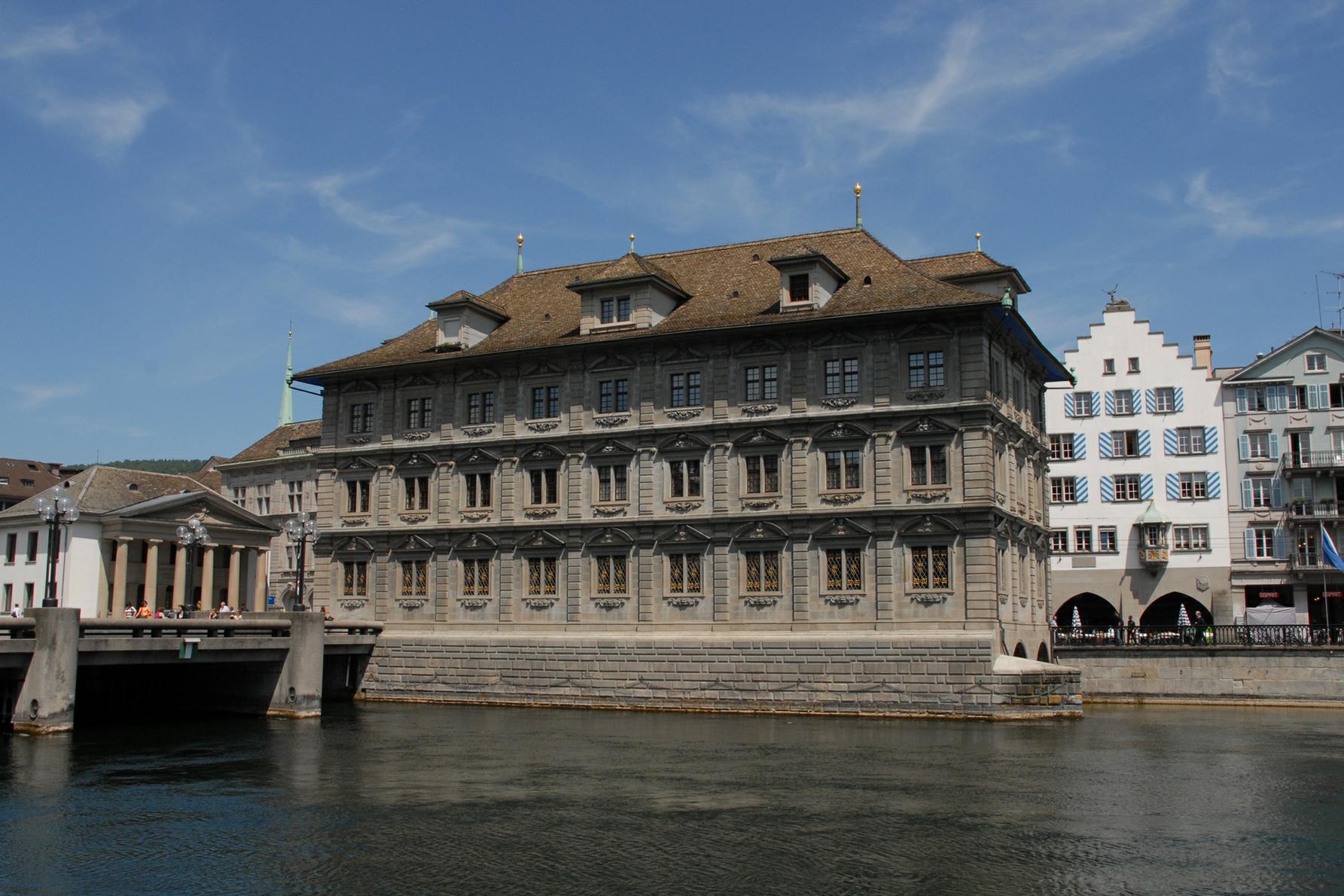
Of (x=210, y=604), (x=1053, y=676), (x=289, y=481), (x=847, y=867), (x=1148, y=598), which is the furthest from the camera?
(x=289, y=481)

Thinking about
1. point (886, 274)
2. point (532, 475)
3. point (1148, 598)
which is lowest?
point (1148, 598)

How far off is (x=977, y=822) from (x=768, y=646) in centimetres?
2204

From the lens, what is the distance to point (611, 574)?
1933 inches

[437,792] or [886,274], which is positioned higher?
[886,274]

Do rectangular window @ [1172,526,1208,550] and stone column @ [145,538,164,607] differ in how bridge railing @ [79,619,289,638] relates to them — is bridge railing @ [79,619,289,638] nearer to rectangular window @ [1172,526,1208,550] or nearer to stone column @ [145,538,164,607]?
stone column @ [145,538,164,607]

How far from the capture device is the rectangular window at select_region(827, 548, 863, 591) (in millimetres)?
45219

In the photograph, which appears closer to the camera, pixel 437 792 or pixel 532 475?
pixel 437 792

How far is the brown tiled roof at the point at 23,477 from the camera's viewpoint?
116625 mm

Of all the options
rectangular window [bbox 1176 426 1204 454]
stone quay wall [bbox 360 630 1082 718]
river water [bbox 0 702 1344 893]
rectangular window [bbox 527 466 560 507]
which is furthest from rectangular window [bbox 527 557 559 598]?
rectangular window [bbox 1176 426 1204 454]

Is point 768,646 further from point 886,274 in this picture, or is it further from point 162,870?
point 162,870

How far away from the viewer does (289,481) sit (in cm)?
9412

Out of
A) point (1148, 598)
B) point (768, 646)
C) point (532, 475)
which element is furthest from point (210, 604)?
point (1148, 598)

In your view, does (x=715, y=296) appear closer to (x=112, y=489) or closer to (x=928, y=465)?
(x=928, y=465)

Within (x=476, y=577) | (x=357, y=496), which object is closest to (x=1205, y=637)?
(x=476, y=577)
